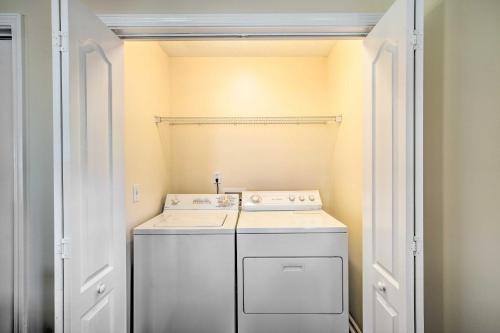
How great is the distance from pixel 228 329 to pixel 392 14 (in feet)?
6.78

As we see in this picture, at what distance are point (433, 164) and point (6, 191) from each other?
2.09m

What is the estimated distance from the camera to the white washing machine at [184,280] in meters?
1.82

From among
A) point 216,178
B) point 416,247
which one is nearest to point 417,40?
point 416,247

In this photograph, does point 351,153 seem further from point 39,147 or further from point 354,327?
point 39,147

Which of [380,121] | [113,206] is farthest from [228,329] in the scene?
[380,121]

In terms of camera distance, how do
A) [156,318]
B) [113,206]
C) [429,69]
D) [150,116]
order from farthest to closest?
[150,116] → [156,318] → [113,206] → [429,69]

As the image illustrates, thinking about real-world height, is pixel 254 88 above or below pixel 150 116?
above

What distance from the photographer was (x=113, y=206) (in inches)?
51.1

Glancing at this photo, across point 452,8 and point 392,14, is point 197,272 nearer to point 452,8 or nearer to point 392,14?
point 392,14

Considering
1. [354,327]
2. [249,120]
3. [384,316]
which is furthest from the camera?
[249,120]

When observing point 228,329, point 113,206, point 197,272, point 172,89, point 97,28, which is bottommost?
point 228,329

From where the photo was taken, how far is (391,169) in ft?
3.59

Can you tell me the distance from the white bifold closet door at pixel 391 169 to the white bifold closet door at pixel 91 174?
126cm

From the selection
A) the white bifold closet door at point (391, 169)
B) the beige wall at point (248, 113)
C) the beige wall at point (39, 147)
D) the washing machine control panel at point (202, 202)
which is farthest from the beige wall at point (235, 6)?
the washing machine control panel at point (202, 202)
